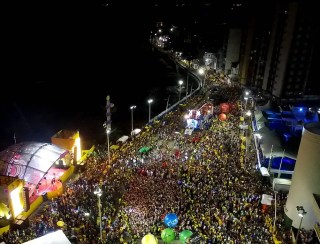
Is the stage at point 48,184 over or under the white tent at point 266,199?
under

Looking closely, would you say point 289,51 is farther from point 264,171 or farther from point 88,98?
point 88,98

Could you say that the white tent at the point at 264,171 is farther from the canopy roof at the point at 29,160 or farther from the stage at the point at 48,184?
the canopy roof at the point at 29,160

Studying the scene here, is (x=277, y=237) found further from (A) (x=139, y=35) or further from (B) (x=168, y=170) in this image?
(A) (x=139, y=35)

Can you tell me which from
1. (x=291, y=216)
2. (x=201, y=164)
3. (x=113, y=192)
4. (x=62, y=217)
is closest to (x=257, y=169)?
(x=201, y=164)

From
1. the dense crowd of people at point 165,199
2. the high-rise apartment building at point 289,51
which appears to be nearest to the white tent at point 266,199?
the dense crowd of people at point 165,199

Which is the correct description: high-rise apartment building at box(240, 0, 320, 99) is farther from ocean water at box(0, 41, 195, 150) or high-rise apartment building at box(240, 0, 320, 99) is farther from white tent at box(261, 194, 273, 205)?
white tent at box(261, 194, 273, 205)

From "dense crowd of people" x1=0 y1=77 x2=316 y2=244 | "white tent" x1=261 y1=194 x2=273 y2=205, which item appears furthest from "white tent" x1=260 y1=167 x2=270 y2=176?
"white tent" x1=261 y1=194 x2=273 y2=205
